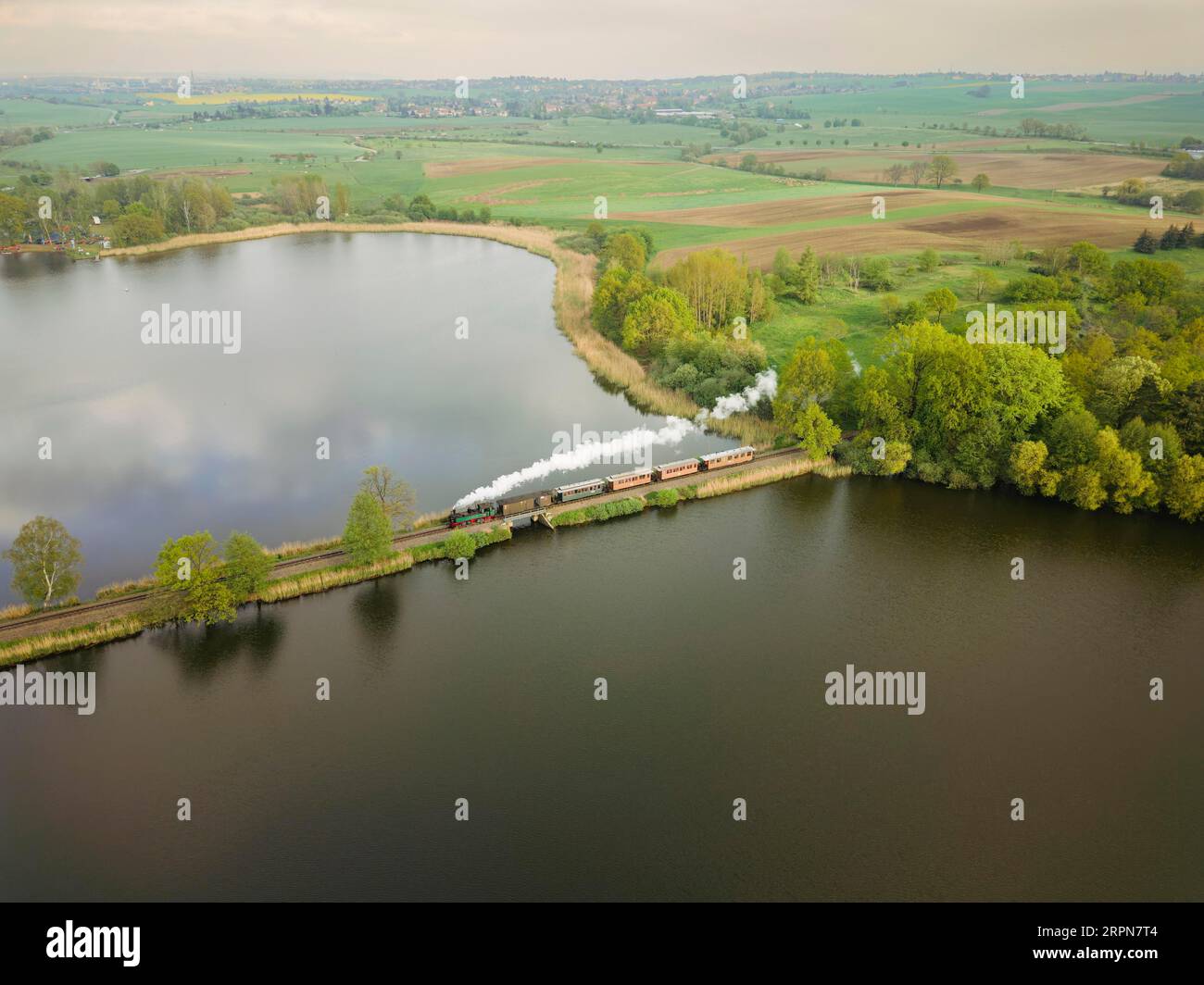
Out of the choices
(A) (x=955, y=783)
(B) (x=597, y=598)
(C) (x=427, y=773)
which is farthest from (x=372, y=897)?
(A) (x=955, y=783)

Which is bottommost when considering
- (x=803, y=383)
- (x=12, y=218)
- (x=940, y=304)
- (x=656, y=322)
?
(x=803, y=383)

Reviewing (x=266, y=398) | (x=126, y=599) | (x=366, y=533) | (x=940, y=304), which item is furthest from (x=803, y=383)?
(x=126, y=599)

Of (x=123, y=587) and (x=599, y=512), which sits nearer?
(x=123, y=587)

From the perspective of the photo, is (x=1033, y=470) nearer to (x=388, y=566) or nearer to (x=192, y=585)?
(x=388, y=566)

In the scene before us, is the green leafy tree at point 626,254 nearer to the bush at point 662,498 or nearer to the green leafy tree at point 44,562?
the bush at point 662,498

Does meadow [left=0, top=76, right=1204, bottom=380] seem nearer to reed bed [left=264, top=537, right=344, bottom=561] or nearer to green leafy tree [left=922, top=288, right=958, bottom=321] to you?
green leafy tree [left=922, top=288, right=958, bottom=321]

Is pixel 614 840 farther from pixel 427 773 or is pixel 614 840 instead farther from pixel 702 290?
pixel 702 290

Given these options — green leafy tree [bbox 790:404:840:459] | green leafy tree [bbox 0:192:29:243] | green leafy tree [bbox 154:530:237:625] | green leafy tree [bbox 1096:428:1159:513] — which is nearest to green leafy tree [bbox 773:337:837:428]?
green leafy tree [bbox 790:404:840:459]
